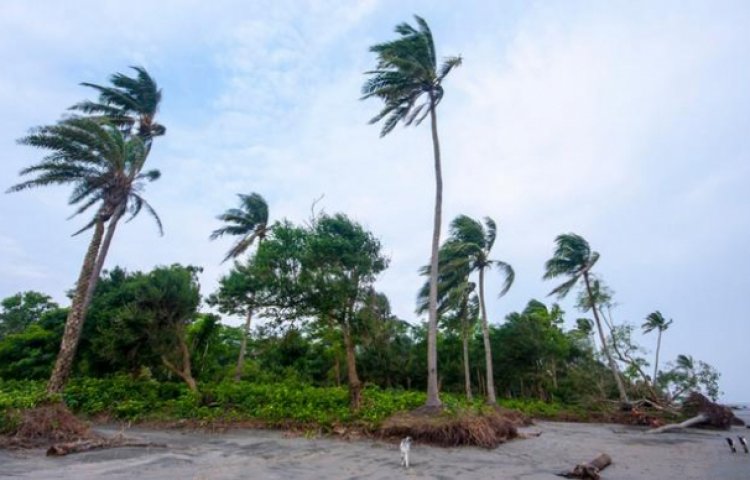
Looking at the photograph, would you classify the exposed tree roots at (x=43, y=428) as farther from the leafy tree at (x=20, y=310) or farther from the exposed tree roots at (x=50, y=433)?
the leafy tree at (x=20, y=310)

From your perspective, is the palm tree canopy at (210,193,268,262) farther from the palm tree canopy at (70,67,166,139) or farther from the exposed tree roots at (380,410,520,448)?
the exposed tree roots at (380,410,520,448)

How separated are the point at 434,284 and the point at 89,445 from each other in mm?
12631

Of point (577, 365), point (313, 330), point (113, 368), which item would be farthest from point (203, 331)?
point (577, 365)

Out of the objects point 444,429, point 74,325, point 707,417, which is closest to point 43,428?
point 74,325

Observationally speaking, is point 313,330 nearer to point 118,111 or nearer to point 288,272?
point 288,272

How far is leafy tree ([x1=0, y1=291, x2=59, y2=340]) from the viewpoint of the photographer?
44500 mm

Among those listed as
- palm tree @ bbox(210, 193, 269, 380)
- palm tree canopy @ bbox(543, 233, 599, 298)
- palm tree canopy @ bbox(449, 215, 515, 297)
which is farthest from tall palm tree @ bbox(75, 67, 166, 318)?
palm tree canopy @ bbox(543, 233, 599, 298)

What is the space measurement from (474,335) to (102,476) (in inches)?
1584

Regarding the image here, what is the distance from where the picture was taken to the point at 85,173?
60.5 feet

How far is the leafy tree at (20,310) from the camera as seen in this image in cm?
4450

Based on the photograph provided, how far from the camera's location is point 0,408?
534 inches

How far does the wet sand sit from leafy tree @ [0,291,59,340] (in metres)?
38.9

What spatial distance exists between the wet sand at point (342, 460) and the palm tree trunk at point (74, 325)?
11.1 ft

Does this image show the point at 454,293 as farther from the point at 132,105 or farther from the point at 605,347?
the point at 132,105
